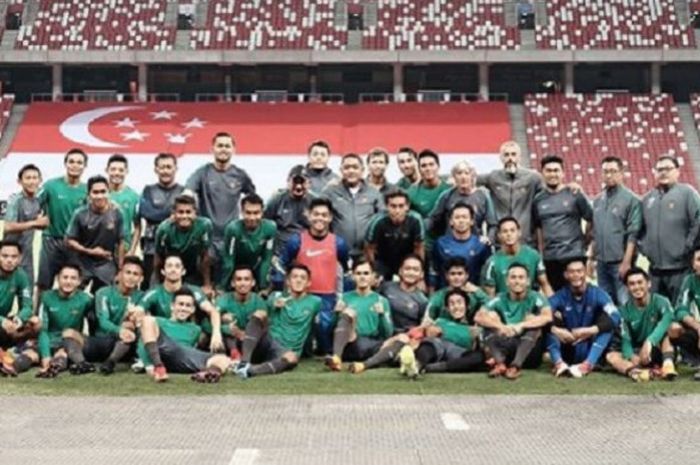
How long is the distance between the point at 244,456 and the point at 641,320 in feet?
14.9

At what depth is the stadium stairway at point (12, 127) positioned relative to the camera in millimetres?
39406

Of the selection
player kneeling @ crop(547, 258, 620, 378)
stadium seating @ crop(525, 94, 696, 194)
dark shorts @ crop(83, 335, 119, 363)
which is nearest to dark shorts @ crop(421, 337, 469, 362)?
player kneeling @ crop(547, 258, 620, 378)

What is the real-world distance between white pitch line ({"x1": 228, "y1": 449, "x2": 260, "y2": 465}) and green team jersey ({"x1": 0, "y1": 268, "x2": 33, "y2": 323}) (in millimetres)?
4057

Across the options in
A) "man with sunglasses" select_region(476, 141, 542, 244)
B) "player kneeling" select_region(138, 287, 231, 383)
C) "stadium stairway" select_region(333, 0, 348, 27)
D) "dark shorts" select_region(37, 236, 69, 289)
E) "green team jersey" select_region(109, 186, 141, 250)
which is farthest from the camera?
"stadium stairway" select_region(333, 0, 348, 27)

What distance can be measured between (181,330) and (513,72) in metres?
34.3

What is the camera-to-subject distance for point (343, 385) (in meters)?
9.17

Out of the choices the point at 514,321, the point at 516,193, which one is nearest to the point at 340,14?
the point at 516,193

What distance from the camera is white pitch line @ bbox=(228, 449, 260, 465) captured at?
21.0 ft

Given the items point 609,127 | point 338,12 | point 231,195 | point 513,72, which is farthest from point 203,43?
point 231,195

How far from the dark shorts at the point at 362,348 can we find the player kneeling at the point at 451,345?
47 centimetres

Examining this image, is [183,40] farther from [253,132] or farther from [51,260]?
[51,260]

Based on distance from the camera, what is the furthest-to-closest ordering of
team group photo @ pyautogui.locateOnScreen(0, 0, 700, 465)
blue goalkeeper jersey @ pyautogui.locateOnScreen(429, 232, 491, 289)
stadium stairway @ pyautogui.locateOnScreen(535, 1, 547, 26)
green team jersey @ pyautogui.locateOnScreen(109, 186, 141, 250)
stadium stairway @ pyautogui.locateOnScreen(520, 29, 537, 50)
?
stadium stairway @ pyautogui.locateOnScreen(535, 1, 547, 26) → stadium stairway @ pyautogui.locateOnScreen(520, 29, 537, 50) → green team jersey @ pyautogui.locateOnScreen(109, 186, 141, 250) → blue goalkeeper jersey @ pyautogui.locateOnScreen(429, 232, 491, 289) → team group photo @ pyautogui.locateOnScreen(0, 0, 700, 465)

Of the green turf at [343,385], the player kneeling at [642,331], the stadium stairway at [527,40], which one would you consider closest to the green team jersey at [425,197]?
the green turf at [343,385]

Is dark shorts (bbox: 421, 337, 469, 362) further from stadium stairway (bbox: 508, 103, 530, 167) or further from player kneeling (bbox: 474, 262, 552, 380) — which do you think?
stadium stairway (bbox: 508, 103, 530, 167)
